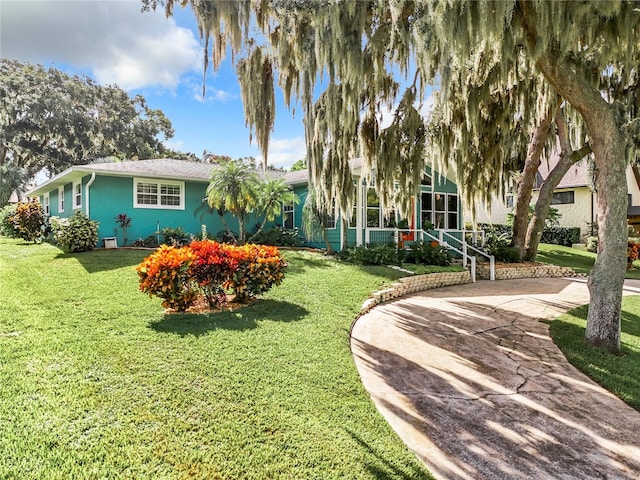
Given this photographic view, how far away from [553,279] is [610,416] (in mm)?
9516

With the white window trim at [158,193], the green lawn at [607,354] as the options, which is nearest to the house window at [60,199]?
the white window trim at [158,193]

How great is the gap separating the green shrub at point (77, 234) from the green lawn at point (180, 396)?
4961 millimetres

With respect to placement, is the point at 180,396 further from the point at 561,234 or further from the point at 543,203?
the point at 561,234

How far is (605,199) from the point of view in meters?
5.09


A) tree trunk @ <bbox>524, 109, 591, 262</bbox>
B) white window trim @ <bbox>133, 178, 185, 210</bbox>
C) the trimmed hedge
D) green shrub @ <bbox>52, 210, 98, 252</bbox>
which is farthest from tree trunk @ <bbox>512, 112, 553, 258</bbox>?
green shrub @ <bbox>52, 210, 98, 252</bbox>

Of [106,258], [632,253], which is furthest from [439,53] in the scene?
[632,253]

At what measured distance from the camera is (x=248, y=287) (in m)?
5.84

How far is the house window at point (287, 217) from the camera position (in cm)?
1528

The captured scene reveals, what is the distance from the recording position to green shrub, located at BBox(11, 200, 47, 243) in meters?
12.5

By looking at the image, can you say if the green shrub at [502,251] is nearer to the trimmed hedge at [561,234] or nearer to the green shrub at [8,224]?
the trimmed hedge at [561,234]

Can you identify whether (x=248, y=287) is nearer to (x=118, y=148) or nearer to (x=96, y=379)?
(x=96, y=379)

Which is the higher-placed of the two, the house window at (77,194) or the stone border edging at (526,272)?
the house window at (77,194)

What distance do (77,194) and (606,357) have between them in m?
15.8

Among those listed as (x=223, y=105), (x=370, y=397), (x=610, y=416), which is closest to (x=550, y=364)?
(x=610, y=416)
